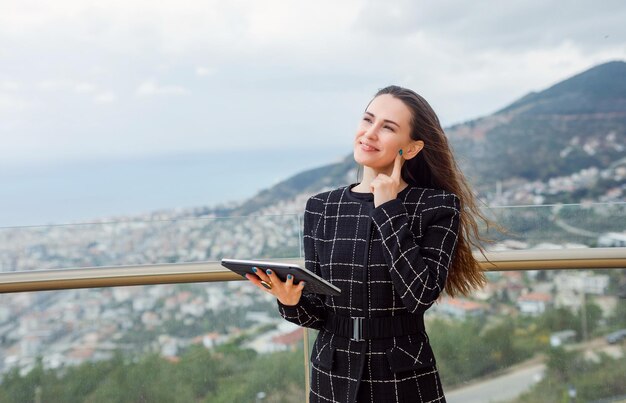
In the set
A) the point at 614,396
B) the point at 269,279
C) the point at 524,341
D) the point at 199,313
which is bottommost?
the point at 614,396

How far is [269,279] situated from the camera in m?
1.51

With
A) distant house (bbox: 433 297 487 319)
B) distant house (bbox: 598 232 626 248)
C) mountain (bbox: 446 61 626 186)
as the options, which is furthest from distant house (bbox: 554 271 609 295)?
mountain (bbox: 446 61 626 186)

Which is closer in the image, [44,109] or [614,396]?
[614,396]

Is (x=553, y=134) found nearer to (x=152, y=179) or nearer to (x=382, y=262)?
(x=152, y=179)

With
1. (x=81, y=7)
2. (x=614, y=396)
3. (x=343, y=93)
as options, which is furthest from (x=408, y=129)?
(x=81, y=7)

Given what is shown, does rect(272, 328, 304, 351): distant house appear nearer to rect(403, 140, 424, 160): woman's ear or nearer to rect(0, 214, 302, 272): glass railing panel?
rect(0, 214, 302, 272): glass railing panel

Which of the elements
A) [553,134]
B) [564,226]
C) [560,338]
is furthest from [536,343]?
[553,134]

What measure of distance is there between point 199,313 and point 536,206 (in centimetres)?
137

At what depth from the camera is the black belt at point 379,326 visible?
1.53 metres

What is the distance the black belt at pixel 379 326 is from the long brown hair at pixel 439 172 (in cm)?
23

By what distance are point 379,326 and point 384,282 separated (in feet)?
0.33

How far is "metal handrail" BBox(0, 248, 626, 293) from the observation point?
237 cm

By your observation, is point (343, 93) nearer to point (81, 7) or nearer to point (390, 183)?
point (81, 7)

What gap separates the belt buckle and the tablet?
4.8 inches
